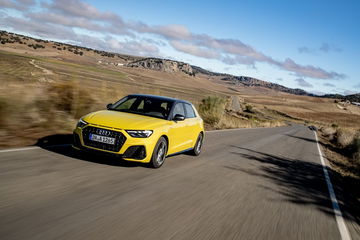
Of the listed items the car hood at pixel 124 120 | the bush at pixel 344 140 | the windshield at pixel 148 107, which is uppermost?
the windshield at pixel 148 107

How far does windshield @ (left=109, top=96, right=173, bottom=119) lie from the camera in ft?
27.6

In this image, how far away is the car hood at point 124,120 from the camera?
7.13 metres

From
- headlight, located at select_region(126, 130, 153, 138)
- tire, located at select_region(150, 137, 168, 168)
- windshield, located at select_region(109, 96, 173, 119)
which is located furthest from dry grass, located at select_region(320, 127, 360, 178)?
headlight, located at select_region(126, 130, 153, 138)

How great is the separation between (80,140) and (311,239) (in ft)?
14.5

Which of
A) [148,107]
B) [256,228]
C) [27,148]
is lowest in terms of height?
[27,148]

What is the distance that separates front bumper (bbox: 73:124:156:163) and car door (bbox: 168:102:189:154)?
3.30 feet

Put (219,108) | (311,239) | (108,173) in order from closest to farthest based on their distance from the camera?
(311,239), (108,173), (219,108)

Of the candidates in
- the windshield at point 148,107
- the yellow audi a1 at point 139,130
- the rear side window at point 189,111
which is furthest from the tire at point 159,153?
the rear side window at point 189,111

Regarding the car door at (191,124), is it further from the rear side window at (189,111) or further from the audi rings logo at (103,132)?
the audi rings logo at (103,132)

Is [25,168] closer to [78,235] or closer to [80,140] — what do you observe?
[80,140]

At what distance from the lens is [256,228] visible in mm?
5051

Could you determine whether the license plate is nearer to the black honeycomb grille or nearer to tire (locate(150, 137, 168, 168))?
the black honeycomb grille

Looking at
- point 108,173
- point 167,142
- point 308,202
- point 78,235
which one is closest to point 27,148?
point 108,173

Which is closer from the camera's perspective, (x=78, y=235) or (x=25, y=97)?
(x=78, y=235)
